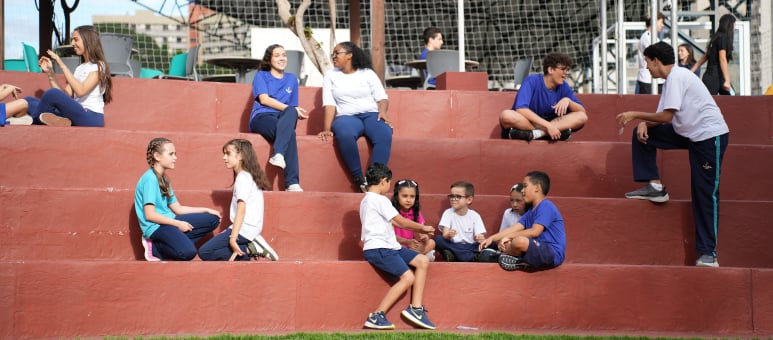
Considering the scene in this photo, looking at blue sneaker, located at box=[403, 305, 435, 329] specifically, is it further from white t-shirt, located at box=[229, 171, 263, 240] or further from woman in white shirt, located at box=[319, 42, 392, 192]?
woman in white shirt, located at box=[319, 42, 392, 192]

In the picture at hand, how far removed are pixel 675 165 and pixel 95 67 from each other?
5.25 metres

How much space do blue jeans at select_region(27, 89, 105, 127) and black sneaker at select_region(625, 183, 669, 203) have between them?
15.2 ft

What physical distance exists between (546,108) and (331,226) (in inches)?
94.7

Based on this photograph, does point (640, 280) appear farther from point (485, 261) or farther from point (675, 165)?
point (675, 165)

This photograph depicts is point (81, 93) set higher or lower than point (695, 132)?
higher

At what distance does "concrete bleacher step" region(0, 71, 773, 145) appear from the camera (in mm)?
9766

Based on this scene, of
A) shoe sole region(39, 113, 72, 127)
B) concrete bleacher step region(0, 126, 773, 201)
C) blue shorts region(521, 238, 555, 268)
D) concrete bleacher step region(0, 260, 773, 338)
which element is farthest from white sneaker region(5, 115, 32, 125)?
blue shorts region(521, 238, 555, 268)

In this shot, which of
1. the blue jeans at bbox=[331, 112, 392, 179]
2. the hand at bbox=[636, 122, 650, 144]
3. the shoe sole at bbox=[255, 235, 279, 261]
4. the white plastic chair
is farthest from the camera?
the white plastic chair

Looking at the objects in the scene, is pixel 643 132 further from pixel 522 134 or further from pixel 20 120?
pixel 20 120

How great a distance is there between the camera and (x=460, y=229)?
7.88 metres

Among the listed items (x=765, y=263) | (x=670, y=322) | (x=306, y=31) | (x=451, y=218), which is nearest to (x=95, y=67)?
(x=451, y=218)

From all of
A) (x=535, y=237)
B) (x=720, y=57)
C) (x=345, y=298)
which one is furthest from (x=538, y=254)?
(x=720, y=57)

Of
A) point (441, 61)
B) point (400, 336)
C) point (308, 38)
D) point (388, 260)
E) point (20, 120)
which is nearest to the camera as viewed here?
point (400, 336)

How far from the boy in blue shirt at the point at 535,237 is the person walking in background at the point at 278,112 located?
1872 millimetres
